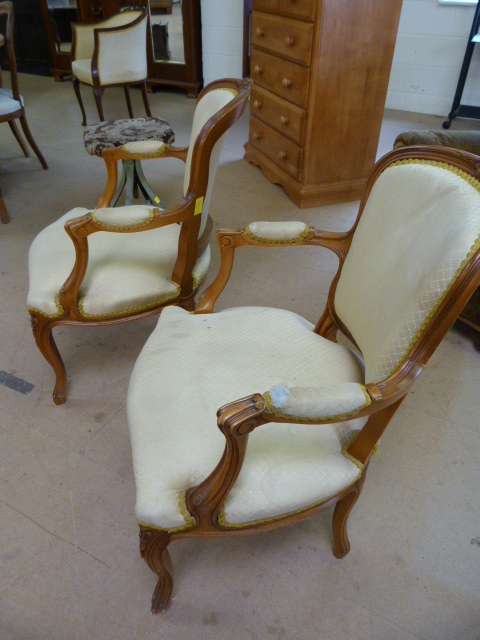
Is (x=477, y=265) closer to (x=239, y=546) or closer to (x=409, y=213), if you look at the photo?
(x=409, y=213)

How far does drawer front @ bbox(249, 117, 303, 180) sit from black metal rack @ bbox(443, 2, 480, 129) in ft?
6.59

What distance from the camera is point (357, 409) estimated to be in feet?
2.56

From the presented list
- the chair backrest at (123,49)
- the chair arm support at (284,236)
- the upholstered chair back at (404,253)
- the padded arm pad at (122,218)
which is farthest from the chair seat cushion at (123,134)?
A: the chair backrest at (123,49)

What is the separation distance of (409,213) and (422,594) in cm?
92

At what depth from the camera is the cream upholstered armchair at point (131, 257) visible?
1286mm

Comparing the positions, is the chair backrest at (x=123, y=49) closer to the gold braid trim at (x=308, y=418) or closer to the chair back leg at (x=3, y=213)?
the chair back leg at (x=3, y=213)

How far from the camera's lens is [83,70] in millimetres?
3750

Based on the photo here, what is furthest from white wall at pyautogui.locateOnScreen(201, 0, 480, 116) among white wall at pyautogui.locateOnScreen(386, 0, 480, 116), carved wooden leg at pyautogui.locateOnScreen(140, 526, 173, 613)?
carved wooden leg at pyautogui.locateOnScreen(140, 526, 173, 613)

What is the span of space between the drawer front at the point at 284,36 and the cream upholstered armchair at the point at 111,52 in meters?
1.27

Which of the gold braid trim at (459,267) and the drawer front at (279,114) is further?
the drawer front at (279,114)

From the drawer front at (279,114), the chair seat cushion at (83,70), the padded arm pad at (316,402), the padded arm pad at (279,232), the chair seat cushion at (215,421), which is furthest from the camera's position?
the chair seat cushion at (83,70)

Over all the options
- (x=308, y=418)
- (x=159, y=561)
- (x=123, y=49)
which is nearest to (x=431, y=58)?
(x=123, y=49)

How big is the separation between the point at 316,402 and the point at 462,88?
173 inches

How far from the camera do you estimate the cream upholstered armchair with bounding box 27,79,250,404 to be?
129 centimetres
